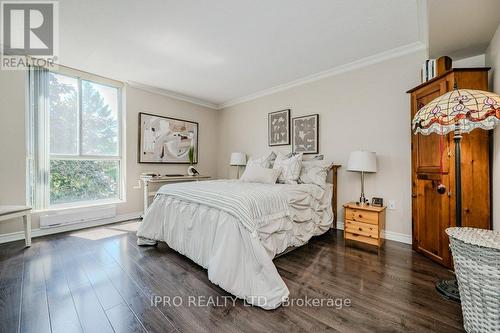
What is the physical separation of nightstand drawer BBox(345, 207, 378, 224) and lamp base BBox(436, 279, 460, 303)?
830 millimetres

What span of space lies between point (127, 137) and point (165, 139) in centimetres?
70

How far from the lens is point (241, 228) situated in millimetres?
1733

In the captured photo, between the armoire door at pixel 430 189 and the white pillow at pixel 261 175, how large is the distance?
5.50 ft

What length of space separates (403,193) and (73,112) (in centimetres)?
511

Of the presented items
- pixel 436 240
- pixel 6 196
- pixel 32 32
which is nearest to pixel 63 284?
pixel 6 196

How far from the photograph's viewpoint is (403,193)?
2.72 metres

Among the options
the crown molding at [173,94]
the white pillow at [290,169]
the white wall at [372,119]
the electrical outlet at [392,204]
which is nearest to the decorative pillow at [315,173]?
the white pillow at [290,169]

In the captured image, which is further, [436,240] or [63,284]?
[436,240]

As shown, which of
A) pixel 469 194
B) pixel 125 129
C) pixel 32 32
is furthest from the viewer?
pixel 125 129

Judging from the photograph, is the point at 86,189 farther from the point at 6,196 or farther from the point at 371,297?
the point at 371,297

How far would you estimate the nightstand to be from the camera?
2502 mm

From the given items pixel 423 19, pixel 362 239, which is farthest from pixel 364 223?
pixel 423 19

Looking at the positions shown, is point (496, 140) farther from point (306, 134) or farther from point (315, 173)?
point (306, 134)
